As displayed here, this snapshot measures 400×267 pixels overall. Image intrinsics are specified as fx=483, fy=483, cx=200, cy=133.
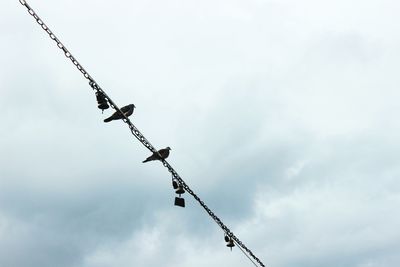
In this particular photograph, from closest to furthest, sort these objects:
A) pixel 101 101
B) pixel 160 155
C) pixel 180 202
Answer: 1. pixel 101 101
2. pixel 160 155
3. pixel 180 202

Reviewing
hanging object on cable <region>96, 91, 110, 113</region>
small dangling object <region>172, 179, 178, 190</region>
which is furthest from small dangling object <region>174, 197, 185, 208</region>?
hanging object on cable <region>96, 91, 110, 113</region>

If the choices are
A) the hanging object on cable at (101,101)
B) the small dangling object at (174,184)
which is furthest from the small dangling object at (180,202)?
the hanging object on cable at (101,101)

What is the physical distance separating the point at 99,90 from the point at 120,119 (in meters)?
1.01

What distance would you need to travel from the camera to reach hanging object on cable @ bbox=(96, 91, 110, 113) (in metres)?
8.89

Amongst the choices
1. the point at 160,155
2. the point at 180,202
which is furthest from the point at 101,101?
the point at 180,202

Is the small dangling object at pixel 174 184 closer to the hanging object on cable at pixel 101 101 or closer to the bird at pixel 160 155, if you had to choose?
the bird at pixel 160 155

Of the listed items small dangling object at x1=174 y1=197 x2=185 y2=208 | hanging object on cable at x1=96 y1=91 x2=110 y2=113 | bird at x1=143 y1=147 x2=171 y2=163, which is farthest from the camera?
small dangling object at x1=174 y1=197 x2=185 y2=208

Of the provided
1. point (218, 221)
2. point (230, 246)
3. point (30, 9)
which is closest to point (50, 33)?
point (30, 9)

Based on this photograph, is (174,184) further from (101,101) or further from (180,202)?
(101,101)

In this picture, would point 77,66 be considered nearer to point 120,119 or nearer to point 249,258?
point 120,119

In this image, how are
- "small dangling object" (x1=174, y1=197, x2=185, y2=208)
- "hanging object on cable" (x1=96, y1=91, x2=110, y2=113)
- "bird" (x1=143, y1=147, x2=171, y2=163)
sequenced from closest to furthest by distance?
"hanging object on cable" (x1=96, y1=91, x2=110, y2=113), "bird" (x1=143, y1=147, x2=171, y2=163), "small dangling object" (x1=174, y1=197, x2=185, y2=208)

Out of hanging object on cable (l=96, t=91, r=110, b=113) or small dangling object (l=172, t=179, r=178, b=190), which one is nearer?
hanging object on cable (l=96, t=91, r=110, b=113)

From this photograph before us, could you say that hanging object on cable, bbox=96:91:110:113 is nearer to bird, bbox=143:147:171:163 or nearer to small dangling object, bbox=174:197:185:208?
bird, bbox=143:147:171:163

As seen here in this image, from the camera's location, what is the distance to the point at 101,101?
29.6 feet
